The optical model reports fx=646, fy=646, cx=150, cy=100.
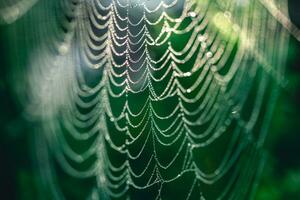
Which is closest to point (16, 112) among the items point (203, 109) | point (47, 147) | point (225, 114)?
point (47, 147)

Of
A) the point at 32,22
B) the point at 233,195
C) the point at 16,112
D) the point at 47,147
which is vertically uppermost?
the point at 32,22

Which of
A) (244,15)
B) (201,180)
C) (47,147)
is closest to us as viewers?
(244,15)

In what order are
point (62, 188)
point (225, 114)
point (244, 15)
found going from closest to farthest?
point (244, 15) → point (225, 114) → point (62, 188)

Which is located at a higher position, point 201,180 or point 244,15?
point 244,15

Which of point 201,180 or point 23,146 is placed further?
point 23,146

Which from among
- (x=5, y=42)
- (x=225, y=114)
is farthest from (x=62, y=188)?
(x=225, y=114)

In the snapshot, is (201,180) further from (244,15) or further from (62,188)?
(244,15)
